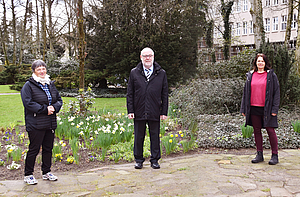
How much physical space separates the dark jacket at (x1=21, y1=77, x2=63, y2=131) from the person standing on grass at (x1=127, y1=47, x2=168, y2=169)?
1198 mm

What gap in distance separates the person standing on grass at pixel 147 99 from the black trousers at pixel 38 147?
1205 mm

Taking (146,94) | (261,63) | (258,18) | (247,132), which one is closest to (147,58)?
(146,94)

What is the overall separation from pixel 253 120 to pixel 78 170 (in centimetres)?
294

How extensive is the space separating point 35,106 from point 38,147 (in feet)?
1.87

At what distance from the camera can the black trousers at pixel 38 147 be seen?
3.51 metres

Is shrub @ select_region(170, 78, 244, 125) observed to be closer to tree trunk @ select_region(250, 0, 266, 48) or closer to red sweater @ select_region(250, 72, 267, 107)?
red sweater @ select_region(250, 72, 267, 107)

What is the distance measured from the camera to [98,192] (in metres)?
3.27

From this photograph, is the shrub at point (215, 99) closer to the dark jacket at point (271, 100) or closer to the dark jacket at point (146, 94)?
the dark jacket at point (271, 100)

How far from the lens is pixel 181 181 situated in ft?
11.9

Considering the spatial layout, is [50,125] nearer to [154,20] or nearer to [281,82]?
[281,82]

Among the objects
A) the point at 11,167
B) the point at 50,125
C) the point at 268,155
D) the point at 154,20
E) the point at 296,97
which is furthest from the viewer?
the point at 154,20

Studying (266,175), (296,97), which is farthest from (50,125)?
(296,97)

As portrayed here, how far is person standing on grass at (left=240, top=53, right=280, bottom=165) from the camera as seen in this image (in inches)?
167

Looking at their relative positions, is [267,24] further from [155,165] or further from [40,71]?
[40,71]
